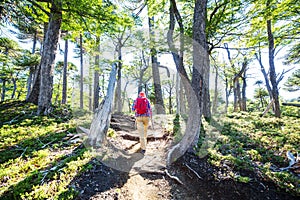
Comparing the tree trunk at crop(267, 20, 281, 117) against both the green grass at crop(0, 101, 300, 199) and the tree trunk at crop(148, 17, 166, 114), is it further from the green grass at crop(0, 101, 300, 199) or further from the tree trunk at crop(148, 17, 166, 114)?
the tree trunk at crop(148, 17, 166, 114)

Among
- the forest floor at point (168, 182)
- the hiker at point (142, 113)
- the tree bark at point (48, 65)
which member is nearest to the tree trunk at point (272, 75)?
the forest floor at point (168, 182)

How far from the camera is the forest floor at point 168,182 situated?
341cm

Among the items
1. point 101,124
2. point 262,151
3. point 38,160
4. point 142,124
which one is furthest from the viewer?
point 142,124

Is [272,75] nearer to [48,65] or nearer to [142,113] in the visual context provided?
[142,113]

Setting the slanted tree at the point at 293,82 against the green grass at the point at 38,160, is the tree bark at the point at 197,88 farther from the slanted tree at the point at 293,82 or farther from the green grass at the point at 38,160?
the slanted tree at the point at 293,82

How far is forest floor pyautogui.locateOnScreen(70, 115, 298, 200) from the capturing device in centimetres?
341

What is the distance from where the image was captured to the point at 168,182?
407 centimetres

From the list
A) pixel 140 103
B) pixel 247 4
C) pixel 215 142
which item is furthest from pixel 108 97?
pixel 247 4

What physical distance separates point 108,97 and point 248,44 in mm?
9467

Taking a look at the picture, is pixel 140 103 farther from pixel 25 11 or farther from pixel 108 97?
pixel 25 11

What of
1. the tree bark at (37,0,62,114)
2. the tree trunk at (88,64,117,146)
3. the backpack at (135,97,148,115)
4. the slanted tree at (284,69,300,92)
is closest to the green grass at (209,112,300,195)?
the backpack at (135,97,148,115)

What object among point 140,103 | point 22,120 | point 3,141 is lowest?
point 3,141

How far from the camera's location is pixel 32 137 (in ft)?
17.4

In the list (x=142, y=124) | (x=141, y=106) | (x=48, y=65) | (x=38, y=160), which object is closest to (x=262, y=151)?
(x=142, y=124)
